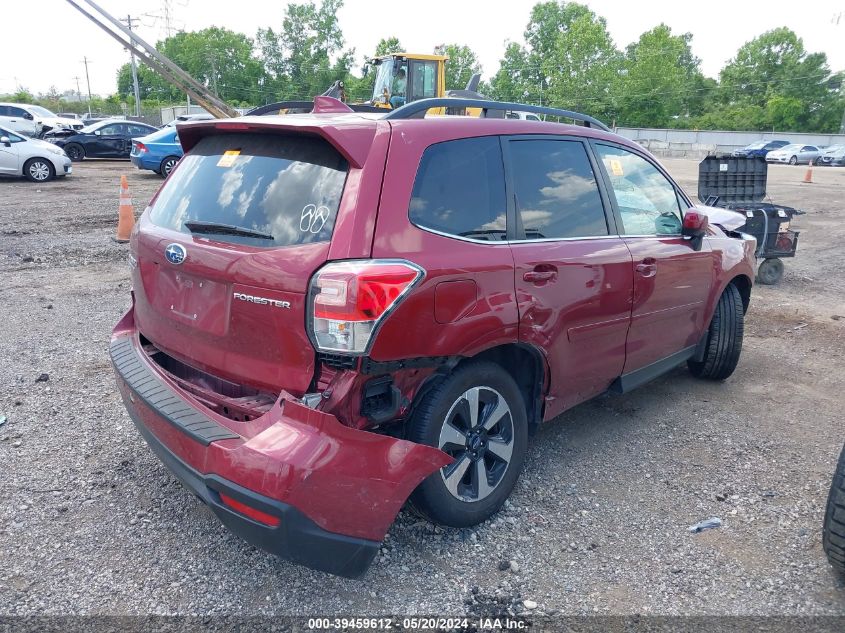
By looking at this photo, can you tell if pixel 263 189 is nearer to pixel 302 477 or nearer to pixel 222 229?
pixel 222 229

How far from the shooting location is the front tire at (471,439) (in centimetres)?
279

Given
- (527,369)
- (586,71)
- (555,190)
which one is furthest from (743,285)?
(586,71)

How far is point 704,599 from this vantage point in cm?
272

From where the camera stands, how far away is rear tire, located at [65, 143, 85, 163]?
877 inches

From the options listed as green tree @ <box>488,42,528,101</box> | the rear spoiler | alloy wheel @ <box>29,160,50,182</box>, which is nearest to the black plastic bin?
the rear spoiler

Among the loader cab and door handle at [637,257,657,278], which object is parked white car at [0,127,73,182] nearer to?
the loader cab

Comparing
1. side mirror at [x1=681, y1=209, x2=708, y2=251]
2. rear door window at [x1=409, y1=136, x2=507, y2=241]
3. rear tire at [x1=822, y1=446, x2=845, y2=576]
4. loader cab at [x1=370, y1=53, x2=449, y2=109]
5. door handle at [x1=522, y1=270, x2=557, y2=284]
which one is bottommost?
rear tire at [x1=822, y1=446, x2=845, y2=576]

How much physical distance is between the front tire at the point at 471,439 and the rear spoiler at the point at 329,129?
3.32 ft

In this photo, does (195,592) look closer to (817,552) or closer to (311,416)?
(311,416)

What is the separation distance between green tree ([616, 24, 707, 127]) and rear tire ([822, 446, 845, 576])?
3222 inches

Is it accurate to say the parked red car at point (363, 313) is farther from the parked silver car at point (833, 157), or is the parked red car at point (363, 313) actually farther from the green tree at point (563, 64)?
the green tree at point (563, 64)

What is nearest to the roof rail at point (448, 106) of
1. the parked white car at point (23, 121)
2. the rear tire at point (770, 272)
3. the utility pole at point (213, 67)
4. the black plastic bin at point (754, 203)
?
the black plastic bin at point (754, 203)

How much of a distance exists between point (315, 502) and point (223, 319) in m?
0.88

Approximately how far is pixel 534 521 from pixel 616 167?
6.77 feet
